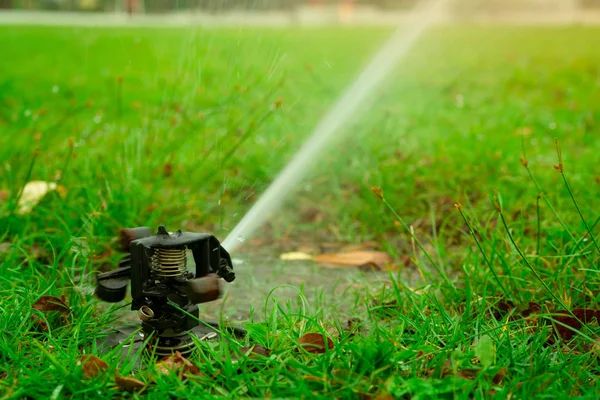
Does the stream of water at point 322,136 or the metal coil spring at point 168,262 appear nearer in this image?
the metal coil spring at point 168,262

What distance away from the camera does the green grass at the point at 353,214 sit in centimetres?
178

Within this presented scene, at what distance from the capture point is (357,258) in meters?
2.86

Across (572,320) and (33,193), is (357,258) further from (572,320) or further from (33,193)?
(33,193)

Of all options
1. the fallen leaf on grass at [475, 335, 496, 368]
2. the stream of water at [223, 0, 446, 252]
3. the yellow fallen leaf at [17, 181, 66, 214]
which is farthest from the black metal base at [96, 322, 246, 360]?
the yellow fallen leaf at [17, 181, 66, 214]

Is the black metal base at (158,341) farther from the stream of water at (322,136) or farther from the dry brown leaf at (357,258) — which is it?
the dry brown leaf at (357,258)

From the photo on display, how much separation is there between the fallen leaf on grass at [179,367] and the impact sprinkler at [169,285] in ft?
0.21

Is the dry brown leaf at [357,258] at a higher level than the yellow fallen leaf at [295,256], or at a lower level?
higher

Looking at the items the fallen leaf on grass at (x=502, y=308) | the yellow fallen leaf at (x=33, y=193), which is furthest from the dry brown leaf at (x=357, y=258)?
the yellow fallen leaf at (x=33, y=193)

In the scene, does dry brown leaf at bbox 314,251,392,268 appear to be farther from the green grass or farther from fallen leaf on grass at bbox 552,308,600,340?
fallen leaf on grass at bbox 552,308,600,340

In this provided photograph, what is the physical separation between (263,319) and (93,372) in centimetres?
61

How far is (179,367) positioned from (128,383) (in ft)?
0.49

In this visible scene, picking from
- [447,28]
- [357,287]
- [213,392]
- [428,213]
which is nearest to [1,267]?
[213,392]

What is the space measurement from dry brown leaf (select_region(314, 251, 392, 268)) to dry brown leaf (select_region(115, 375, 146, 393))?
4.07ft

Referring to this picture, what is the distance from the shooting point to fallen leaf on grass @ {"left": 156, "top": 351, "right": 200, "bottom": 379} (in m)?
1.79
